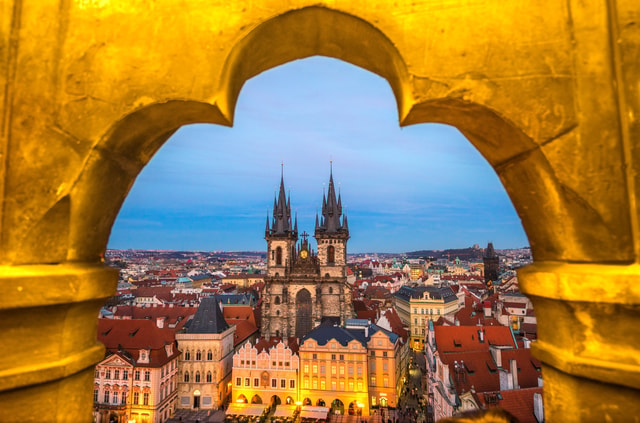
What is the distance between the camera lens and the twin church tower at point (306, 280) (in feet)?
157

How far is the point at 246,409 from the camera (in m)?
32.1

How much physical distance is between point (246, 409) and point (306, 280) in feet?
61.9

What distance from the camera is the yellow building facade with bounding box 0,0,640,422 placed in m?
1.78

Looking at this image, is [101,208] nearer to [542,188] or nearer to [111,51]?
[111,51]

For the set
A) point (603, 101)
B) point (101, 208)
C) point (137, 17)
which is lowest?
point (101, 208)

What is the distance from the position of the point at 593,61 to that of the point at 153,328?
36124mm

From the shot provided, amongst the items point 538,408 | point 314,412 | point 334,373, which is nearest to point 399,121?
point 538,408

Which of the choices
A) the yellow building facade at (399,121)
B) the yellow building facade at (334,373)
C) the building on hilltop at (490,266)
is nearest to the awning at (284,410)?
the yellow building facade at (334,373)

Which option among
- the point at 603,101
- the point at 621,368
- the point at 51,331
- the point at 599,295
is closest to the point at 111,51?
the point at 51,331

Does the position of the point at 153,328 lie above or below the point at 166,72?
below

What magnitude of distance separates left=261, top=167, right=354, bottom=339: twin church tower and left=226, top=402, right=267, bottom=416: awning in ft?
45.9

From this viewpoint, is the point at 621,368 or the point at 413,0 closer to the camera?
the point at 621,368

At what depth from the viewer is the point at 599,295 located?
67.9 inches

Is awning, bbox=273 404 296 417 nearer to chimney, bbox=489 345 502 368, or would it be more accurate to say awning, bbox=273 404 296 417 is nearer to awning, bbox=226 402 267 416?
awning, bbox=226 402 267 416
